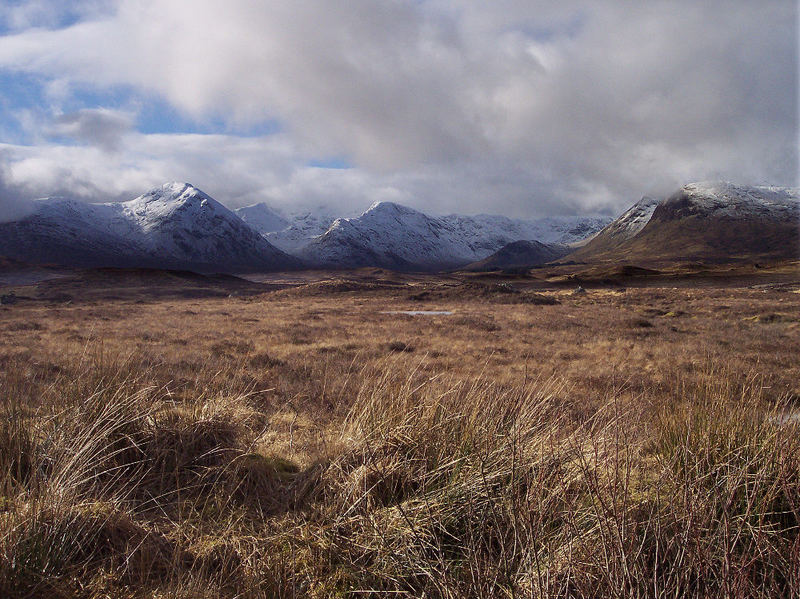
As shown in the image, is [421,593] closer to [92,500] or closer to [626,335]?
[92,500]

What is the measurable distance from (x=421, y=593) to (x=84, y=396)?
358 cm

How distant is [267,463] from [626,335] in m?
17.3

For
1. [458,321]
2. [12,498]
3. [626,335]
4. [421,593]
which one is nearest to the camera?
[421,593]

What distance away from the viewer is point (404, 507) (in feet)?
9.50

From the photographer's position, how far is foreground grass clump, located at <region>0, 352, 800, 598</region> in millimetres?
2230

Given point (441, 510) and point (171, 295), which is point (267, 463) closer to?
point (441, 510)

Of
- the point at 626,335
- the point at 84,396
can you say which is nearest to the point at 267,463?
the point at 84,396

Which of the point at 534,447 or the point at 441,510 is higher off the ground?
the point at 534,447

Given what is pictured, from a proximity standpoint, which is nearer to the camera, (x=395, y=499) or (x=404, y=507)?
(x=404, y=507)

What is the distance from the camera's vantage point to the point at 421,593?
2301mm

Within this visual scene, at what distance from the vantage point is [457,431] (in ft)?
12.0

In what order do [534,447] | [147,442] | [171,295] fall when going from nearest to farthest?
[534,447] < [147,442] < [171,295]

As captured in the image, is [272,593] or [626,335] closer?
[272,593]

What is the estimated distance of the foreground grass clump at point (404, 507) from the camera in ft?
7.32
